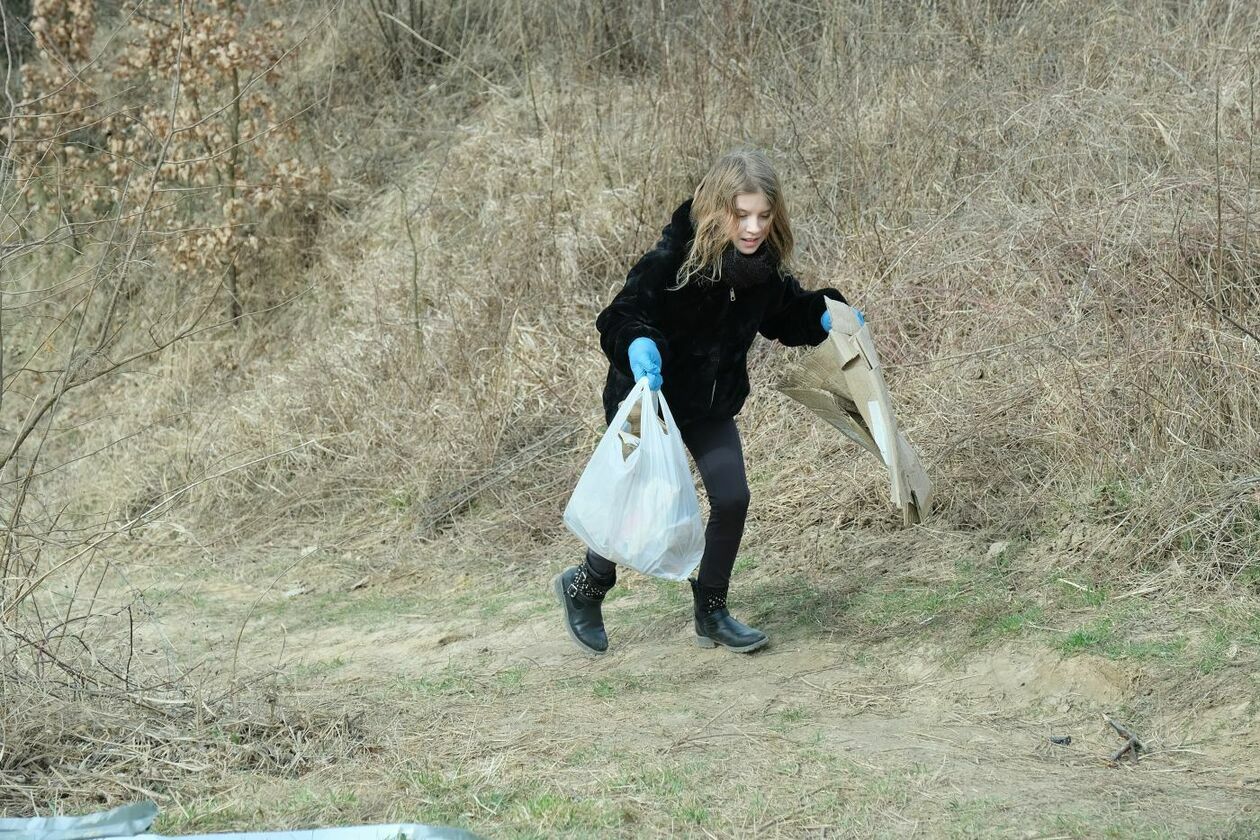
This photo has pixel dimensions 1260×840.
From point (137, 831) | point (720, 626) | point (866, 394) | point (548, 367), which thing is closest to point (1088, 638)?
point (866, 394)

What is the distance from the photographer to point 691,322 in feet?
14.7

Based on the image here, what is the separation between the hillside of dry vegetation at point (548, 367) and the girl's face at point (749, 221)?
4.98 feet

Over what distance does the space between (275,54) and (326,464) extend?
4047 millimetres

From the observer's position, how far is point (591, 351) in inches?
309

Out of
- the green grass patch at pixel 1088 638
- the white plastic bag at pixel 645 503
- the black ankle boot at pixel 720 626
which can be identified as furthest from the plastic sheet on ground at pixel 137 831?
the green grass patch at pixel 1088 638

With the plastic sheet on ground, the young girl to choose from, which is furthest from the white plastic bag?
the plastic sheet on ground

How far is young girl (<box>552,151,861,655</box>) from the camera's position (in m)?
4.27

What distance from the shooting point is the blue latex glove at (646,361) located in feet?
13.8

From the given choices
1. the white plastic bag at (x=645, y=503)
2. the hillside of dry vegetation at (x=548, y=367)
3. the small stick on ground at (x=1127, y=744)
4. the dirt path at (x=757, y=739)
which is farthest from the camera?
the white plastic bag at (x=645, y=503)

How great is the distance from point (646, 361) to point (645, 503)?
0.46 m

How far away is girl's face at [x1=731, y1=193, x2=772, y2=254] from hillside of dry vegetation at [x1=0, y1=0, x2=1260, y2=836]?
152 cm

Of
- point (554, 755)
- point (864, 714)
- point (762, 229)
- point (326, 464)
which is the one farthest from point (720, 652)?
point (326, 464)

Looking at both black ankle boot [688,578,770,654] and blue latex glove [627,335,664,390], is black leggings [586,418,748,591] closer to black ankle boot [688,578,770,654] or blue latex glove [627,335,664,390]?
black ankle boot [688,578,770,654]

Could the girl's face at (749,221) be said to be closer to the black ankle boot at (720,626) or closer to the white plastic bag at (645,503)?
the white plastic bag at (645,503)
